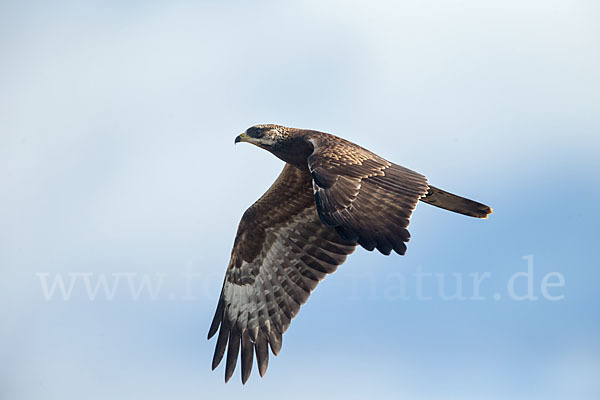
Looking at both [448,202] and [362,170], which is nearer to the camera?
[362,170]

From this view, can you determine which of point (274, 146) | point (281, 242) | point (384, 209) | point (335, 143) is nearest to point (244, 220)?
point (281, 242)

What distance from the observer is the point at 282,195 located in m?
11.2

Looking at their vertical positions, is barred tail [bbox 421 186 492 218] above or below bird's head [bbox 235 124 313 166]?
below

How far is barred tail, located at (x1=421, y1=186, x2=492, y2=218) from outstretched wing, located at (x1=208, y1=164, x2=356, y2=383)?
49.5 inches

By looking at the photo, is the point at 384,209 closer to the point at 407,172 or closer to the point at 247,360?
the point at 407,172

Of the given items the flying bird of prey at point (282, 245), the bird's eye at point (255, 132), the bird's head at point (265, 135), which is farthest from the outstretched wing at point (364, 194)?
the bird's eye at point (255, 132)

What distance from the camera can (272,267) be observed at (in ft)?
37.3

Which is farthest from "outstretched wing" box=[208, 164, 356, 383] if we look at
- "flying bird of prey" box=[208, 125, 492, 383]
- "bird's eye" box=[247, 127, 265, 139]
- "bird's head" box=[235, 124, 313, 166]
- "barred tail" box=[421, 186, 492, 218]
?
"barred tail" box=[421, 186, 492, 218]

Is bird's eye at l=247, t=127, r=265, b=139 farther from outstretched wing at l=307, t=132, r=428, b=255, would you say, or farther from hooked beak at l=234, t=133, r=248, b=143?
outstretched wing at l=307, t=132, r=428, b=255

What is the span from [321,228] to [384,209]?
2.31 meters

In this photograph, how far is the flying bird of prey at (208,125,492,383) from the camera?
10117mm

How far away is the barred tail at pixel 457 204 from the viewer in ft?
33.6

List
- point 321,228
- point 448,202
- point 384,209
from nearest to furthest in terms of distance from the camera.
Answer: point 384,209, point 448,202, point 321,228

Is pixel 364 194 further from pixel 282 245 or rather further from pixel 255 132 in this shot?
pixel 282 245
